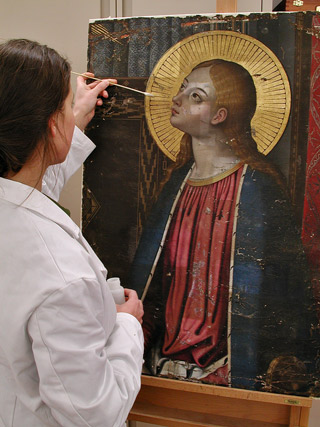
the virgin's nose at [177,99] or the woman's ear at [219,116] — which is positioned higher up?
the virgin's nose at [177,99]

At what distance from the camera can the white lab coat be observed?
77 centimetres

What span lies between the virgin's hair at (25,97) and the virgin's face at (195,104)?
58cm

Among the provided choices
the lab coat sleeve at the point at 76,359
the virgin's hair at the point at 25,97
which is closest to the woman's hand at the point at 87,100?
the virgin's hair at the point at 25,97

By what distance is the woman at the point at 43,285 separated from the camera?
770 mm

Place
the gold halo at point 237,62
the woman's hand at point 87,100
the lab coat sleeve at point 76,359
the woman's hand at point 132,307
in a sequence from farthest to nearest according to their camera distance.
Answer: the woman's hand at point 87,100 → the gold halo at point 237,62 → the woman's hand at point 132,307 → the lab coat sleeve at point 76,359

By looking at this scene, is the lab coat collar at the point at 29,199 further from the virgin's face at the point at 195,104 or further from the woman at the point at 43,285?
the virgin's face at the point at 195,104

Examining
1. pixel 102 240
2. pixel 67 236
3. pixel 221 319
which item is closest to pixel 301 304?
pixel 221 319

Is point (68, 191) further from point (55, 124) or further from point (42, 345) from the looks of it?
point (42, 345)

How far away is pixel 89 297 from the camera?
32.1 inches

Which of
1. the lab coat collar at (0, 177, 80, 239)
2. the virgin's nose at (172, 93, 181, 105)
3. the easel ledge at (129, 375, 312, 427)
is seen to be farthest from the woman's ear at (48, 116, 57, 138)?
the easel ledge at (129, 375, 312, 427)

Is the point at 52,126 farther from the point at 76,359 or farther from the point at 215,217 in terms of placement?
the point at 215,217

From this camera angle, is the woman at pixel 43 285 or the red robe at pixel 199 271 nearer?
the woman at pixel 43 285

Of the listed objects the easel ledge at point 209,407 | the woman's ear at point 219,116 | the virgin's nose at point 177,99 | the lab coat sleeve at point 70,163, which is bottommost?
the easel ledge at point 209,407

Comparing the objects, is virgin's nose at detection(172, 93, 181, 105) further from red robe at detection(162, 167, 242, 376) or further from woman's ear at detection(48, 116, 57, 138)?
woman's ear at detection(48, 116, 57, 138)
